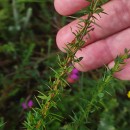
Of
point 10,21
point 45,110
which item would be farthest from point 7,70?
point 45,110

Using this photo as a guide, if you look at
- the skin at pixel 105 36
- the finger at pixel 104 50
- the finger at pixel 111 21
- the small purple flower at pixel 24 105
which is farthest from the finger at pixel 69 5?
the small purple flower at pixel 24 105

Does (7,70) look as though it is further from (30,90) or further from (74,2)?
(74,2)

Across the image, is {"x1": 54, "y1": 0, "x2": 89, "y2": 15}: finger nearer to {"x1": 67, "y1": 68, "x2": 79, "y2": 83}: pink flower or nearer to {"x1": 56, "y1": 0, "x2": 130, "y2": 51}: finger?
{"x1": 56, "y1": 0, "x2": 130, "y2": 51}: finger

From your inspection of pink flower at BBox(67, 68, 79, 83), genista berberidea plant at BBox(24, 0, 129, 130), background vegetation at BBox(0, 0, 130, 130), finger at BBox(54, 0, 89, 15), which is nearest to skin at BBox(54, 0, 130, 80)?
finger at BBox(54, 0, 89, 15)

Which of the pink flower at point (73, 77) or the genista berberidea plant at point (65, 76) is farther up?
the genista berberidea plant at point (65, 76)

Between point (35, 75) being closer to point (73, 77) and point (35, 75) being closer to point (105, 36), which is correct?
point (73, 77)

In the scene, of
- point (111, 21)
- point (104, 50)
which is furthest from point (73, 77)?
point (111, 21)

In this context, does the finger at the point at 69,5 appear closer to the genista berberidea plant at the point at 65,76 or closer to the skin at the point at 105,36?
the skin at the point at 105,36

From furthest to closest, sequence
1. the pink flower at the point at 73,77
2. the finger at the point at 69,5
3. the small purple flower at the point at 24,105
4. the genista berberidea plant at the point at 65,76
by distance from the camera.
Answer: the pink flower at the point at 73,77, the small purple flower at the point at 24,105, the finger at the point at 69,5, the genista berberidea plant at the point at 65,76
